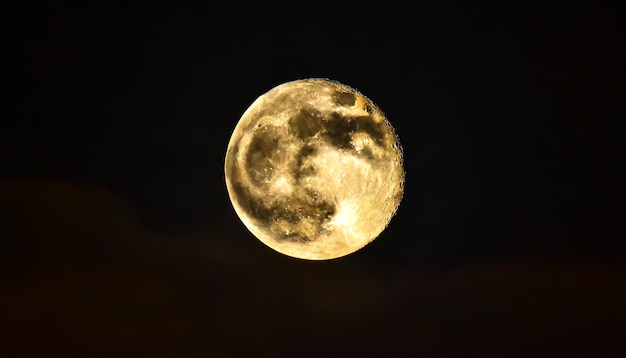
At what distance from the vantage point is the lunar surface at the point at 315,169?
1.57m

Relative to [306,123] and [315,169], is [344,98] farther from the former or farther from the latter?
[315,169]

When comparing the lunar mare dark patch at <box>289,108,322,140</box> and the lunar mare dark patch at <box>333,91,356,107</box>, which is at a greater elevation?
the lunar mare dark patch at <box>333,91,356,107</box>

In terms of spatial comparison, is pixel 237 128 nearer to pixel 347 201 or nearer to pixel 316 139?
pixel 316 139

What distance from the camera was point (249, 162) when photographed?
1648 millimetres

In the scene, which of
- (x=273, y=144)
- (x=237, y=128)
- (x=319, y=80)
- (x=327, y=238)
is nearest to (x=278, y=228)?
(x=327, y=238)

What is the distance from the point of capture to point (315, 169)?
1561 millimetres

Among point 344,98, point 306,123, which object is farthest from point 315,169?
point 344,98

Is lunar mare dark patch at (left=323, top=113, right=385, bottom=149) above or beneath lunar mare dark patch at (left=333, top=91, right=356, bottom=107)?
beneath

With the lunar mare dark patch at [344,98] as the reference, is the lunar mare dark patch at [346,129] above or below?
below

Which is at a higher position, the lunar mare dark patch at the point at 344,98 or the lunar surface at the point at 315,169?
the lunar mare dark patch at the point at 344,98

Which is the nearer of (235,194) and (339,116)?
(339,116)

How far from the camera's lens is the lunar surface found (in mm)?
1566

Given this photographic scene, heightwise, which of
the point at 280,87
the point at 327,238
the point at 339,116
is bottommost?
the point at 327,238

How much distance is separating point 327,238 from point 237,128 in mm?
513
